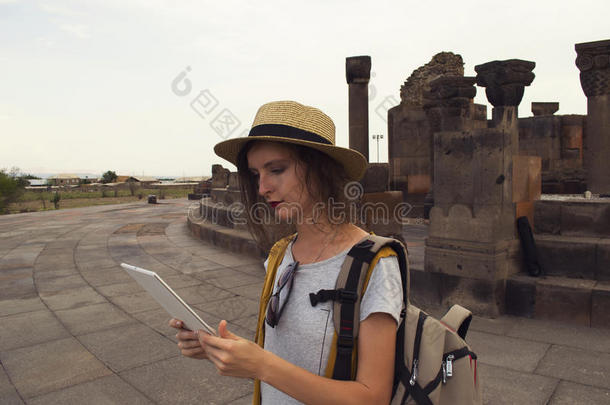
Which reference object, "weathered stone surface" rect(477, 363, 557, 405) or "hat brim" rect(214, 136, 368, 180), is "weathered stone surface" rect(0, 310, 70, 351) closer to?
"hat brim" rect(214, 136, 368, 180)

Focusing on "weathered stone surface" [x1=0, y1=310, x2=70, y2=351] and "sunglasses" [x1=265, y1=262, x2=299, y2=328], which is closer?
"sunglasses" [x1=265, y1=262, x2=299, y2=328]

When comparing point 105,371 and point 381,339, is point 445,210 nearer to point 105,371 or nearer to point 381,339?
point 105,371

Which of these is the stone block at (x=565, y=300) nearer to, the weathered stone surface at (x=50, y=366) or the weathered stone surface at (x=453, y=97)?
the weathered stone surface at (x=50, y=366)

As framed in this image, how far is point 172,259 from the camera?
26.3 ft

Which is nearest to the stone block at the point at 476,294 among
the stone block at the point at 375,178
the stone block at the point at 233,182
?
the stone block at the point at 375,178

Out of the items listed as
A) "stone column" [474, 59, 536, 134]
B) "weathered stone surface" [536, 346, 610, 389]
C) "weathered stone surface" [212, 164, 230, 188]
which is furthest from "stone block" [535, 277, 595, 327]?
"weathered stone surface" [212, 164, 230, 188]

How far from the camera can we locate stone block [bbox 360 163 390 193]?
20.3 ft

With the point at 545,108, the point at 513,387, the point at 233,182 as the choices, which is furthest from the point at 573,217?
the point at 545,108

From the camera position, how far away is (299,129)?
1.26m

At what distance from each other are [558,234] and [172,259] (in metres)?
6.38

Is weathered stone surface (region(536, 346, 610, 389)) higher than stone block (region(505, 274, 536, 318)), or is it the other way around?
stone block (region(505, 274, 536, 318))

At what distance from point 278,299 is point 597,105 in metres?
11.5

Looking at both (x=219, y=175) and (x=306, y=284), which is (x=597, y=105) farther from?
(x=219, y=175)

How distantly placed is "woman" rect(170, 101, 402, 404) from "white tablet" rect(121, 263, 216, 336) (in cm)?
4
